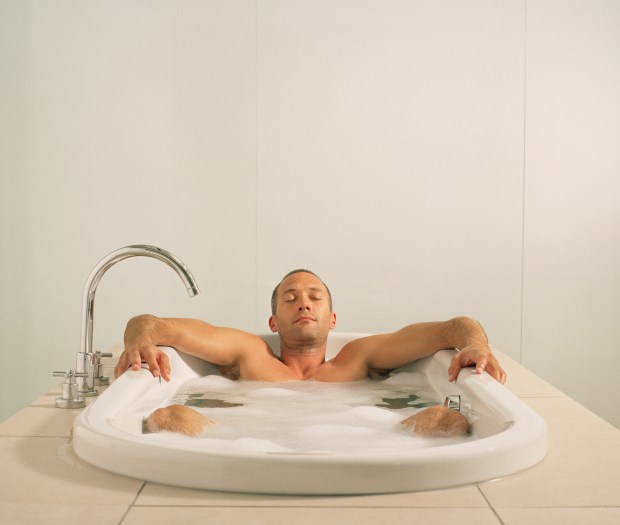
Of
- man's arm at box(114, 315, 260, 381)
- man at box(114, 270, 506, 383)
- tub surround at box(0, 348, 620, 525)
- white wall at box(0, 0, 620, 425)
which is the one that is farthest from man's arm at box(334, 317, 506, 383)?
white wall at box(0, 0, 620, 425)

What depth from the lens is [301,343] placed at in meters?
2.52

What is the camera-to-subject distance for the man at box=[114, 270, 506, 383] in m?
2.39

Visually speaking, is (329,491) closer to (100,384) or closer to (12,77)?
(100,384)

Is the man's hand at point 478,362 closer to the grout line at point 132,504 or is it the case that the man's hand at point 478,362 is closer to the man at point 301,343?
the man at point 301,343

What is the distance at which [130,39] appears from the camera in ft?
11.8

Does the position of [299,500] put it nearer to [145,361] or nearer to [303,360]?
[145,361]

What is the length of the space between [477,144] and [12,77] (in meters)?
1.98

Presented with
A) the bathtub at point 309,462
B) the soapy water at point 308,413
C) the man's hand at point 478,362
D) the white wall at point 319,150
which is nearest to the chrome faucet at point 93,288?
the soapy water at point 308,413

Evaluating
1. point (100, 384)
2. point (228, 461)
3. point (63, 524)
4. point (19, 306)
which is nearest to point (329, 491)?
point (228, 461)

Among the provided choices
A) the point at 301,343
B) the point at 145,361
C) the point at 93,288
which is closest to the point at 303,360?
the point at 301,343

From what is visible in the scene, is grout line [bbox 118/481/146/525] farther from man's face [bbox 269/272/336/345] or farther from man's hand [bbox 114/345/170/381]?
man's face [bbox 269/272/336/345]

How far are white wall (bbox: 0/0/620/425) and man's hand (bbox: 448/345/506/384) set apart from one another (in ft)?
4.98

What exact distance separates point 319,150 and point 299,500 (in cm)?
250

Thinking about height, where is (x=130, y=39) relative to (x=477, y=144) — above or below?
above
